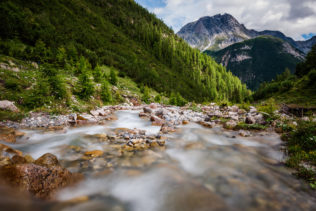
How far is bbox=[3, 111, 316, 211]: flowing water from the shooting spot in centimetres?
289

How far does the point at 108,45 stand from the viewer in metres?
53.1

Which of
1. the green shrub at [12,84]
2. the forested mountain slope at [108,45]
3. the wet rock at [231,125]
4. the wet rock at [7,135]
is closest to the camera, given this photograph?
the wet rock at [7,135]

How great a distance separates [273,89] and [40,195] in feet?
206

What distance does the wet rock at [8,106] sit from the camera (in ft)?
25.3

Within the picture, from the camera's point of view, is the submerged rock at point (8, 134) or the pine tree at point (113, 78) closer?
the submerged rock at point (8, 134)

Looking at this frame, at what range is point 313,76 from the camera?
90.5 ft

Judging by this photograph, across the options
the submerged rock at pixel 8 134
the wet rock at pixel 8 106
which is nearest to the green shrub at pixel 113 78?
the wet rock at pixel 8 106

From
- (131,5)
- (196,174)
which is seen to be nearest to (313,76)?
(196,174)

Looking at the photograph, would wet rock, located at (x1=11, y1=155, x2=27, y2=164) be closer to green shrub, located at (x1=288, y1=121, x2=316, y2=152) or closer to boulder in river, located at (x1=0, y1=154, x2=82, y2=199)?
boulder in river, located at (x1=0, y1=154, x2=82, y2=199)

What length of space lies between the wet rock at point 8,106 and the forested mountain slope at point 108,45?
2.43 metres

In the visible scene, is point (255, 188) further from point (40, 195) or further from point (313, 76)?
point (313, 76)

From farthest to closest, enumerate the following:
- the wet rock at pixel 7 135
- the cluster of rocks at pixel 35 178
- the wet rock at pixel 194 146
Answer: the wet rock at pixel 194 146 < the wet rock at pixel 7 135 < the cluster of rocks at pixel 35 178

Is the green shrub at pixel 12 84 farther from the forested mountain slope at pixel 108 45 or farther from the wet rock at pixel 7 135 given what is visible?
the wet rock at pixel 7 135

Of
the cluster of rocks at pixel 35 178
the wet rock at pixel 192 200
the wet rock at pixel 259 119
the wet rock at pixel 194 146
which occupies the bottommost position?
the wet rock at pixel 192 200
